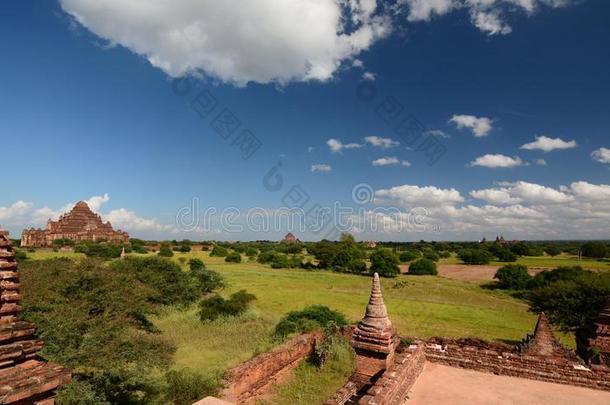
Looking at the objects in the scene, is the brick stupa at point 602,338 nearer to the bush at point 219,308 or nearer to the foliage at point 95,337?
the foliage at point 95,337

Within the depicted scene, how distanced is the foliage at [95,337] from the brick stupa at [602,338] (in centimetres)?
1256

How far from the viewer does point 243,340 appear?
1931 centimetres

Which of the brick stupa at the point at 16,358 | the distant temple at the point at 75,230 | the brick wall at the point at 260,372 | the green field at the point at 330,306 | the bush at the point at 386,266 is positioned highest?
the distant temple at the point at 75,230

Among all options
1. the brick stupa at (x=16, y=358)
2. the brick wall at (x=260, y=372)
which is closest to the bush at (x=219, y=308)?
the brick wall at (x=260, y=372)

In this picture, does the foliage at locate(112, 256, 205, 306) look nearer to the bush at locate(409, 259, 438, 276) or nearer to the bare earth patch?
the bush at locate(409, 259, 438, 276)

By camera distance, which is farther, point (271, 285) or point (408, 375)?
point (271, 285)

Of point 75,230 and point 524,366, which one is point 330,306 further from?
point 75,230

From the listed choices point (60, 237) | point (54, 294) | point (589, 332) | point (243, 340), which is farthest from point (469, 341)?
point (60, 237)

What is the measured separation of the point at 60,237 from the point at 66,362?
80.5m

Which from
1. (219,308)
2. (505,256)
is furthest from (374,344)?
(505,256)

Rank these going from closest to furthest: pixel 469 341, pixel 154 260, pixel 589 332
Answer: pixel 589 332 < pixel 469 341 < pixel 154 260

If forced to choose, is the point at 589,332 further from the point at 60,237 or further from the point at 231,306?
the point at 60,237

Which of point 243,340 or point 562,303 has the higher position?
point 562,303

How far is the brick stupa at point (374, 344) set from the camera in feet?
28.9
